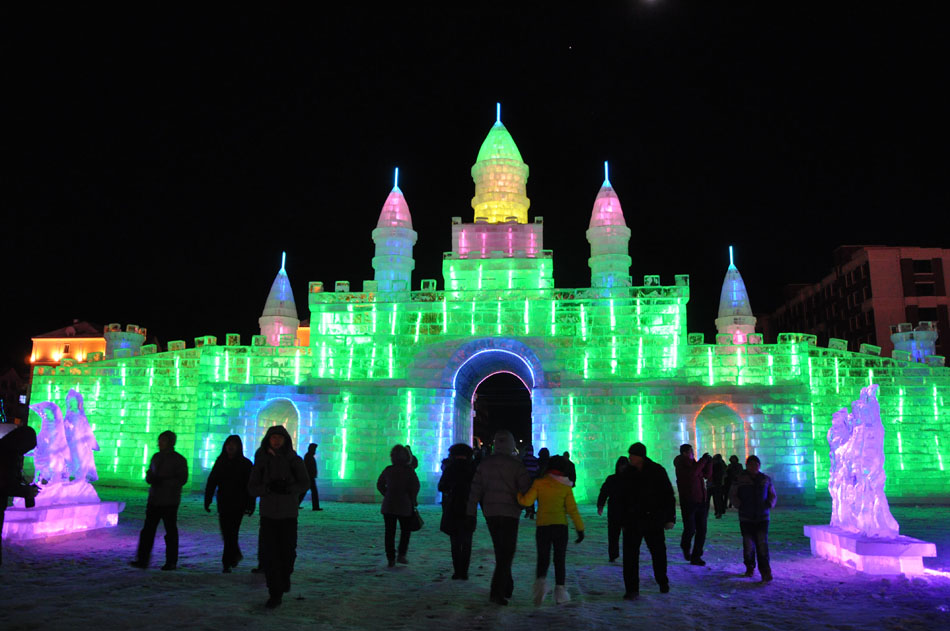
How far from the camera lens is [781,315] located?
73.8 meters

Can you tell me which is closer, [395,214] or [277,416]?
[277,416]

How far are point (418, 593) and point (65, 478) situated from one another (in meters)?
8.86

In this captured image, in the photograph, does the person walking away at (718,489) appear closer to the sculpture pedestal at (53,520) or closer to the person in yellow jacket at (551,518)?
the person in yellow jacket at (551,518)

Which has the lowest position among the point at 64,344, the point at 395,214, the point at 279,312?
the point at 279,312

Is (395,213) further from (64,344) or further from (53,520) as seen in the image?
(64,344)

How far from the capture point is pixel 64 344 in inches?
2675

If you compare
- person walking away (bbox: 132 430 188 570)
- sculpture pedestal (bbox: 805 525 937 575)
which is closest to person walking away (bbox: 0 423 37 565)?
person walking away (bbox: 132 430 188 570)

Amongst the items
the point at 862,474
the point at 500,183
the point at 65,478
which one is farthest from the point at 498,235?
the point at 862,474

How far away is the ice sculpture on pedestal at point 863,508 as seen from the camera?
10.5 m

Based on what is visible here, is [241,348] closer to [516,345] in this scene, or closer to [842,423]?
[516,345]

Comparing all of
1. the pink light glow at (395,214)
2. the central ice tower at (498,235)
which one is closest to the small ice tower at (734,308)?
the central ice tower at (498,235)

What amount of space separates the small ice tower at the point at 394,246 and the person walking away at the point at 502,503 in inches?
878

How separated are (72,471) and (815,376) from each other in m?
25.7

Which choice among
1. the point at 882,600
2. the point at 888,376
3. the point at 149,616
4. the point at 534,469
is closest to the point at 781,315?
the point at 888,376
